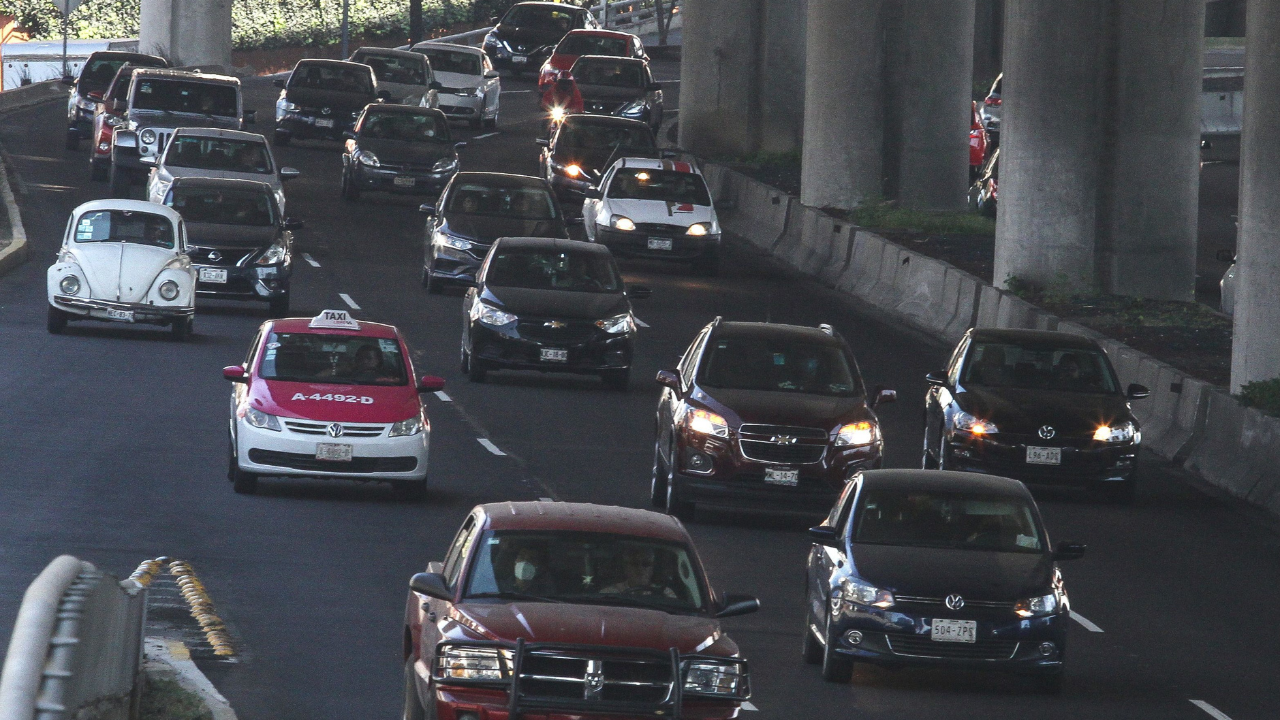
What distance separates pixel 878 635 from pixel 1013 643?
81 centimetres

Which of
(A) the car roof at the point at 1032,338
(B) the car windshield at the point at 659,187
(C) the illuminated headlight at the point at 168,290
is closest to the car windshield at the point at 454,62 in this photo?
(B) the car windshield at the point at 659,187

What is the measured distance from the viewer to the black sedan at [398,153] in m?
44.8

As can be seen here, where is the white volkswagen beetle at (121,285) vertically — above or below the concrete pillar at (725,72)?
below

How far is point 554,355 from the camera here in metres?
27.8

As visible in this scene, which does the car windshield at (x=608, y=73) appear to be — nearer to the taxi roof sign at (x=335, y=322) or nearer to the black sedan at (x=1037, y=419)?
the black sedan at (x=1037, y=419)

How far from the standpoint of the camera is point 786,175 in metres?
50.1

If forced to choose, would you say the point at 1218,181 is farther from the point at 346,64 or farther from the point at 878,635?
the point at 878,635

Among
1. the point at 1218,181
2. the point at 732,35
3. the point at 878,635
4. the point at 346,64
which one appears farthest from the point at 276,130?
the point at 878,635

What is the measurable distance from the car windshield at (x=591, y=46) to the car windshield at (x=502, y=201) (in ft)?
95.2

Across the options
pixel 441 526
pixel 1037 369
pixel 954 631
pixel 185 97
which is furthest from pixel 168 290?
pixel 954 631

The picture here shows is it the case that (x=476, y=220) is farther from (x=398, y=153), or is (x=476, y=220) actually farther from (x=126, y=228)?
(x=398, y=153)

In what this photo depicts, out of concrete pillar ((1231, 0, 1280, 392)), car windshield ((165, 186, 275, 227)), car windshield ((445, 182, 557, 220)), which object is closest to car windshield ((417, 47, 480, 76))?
car windshield ((445, 182, 557, 220))

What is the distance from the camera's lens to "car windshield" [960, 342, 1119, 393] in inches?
923

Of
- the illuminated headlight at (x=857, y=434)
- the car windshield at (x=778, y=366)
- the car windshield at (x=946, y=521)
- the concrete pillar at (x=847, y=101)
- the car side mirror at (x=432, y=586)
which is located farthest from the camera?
the concrete pillar at (x=847, y=101)
